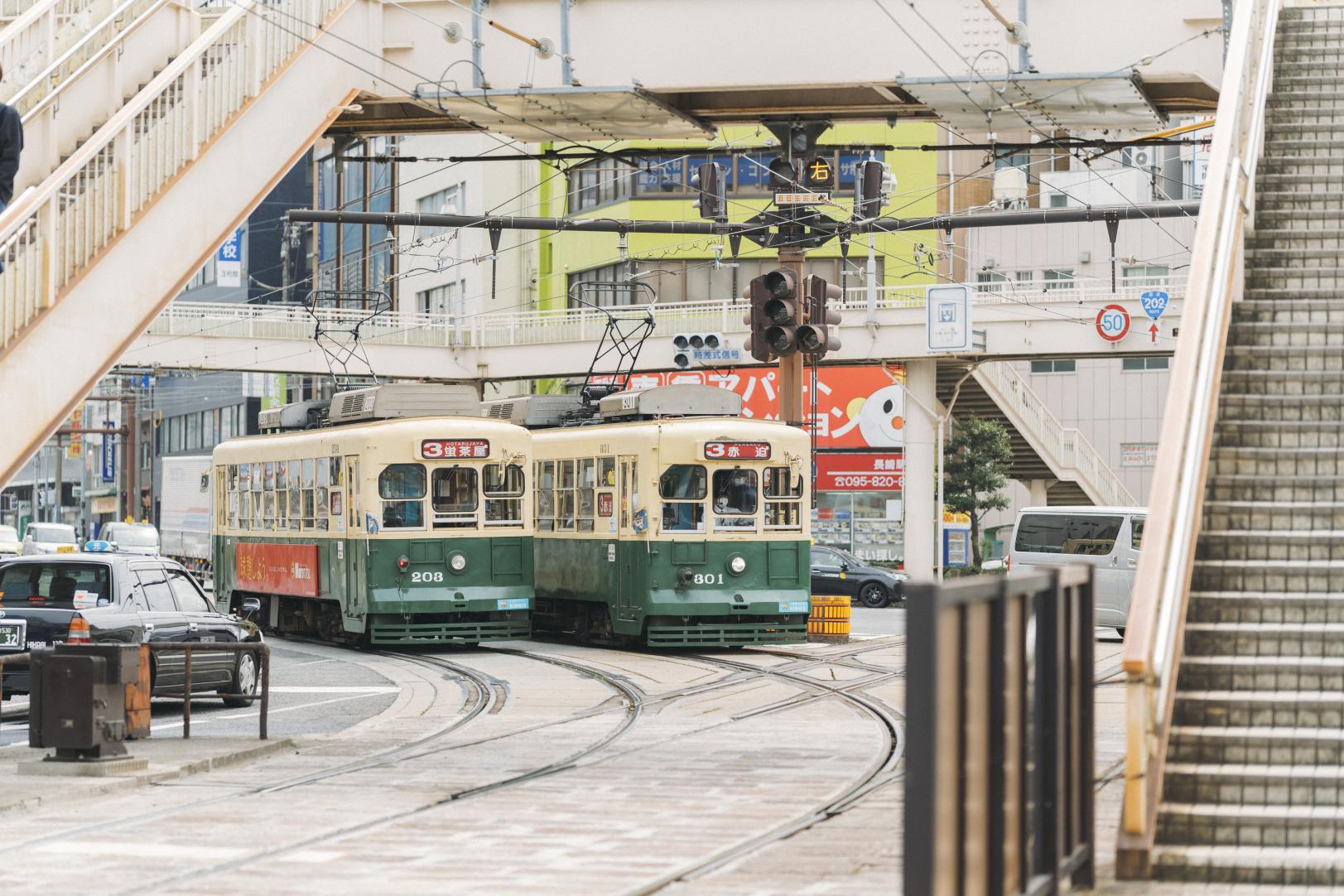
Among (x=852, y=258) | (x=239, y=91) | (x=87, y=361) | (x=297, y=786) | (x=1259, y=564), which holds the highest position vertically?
(x=852, y=258)

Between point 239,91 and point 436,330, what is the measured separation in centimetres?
3461

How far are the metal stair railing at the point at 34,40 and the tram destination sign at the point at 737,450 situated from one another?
991 centimetres

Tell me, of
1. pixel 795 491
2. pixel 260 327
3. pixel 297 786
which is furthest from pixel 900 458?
pixel 297 786

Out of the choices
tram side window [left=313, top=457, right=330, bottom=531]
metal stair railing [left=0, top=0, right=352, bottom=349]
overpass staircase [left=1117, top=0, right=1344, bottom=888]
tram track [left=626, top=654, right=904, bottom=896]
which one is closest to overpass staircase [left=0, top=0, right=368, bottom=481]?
metal stair railing [left=0, top=0, right=352, bottom=349]

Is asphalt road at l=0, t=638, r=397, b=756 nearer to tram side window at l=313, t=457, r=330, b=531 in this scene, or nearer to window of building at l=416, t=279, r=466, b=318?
tram side window at l=313, t=457, r=330, b=531

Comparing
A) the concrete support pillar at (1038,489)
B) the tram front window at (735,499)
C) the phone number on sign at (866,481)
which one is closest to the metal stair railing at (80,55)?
the tram front window at (735,499)

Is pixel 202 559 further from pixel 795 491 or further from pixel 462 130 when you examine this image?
pixel 462 130

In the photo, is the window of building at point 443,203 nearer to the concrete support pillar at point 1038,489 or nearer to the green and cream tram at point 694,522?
the concrete support pillar at point 1038,489

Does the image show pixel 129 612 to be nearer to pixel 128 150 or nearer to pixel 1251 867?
pixel 128 150

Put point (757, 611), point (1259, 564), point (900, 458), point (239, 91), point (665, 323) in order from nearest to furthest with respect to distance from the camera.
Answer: point (1259, 564)
point (239, 91)
point (757, 611)
point (665, 323)
point (900, 458)

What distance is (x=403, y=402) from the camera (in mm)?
24328

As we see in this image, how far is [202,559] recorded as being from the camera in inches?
2168

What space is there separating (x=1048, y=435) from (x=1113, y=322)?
777 centimetres

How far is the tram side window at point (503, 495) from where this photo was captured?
77.7 ft
